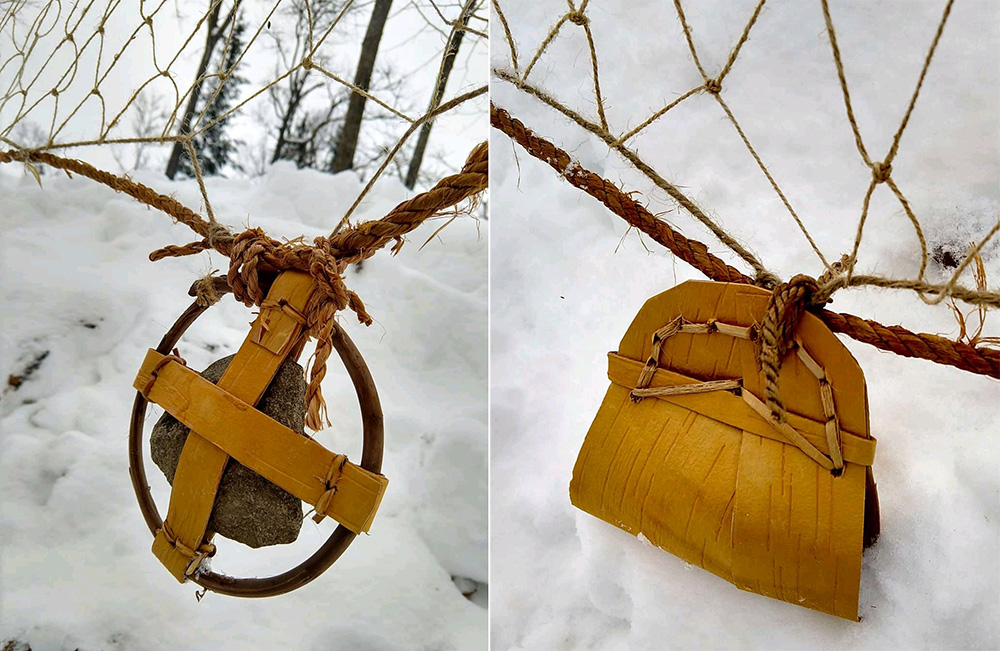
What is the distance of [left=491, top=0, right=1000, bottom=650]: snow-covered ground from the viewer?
0.38m

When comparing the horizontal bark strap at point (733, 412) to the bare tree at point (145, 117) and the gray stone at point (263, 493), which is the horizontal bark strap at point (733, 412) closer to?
the gray stone at point (263, 493)

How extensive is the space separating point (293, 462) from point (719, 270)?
308mm

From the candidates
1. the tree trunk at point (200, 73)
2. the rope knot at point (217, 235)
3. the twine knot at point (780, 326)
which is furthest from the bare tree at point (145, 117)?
the twine knot at point (780, 326)

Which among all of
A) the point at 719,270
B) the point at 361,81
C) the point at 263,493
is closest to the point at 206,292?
the point at 263,493

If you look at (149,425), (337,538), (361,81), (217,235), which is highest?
(361,81)

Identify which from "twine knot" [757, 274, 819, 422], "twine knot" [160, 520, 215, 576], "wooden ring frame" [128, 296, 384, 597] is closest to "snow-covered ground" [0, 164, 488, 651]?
"wooden ring frame" [128, 296, 384, 597]

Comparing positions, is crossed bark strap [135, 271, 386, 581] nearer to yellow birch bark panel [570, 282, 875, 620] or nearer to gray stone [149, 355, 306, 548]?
gray stone [149, 355, 306, 548]

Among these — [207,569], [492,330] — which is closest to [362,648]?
[207,569]

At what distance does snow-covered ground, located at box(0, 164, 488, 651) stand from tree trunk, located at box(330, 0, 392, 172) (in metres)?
0.35

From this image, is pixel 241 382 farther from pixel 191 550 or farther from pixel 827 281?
pixel 827 281

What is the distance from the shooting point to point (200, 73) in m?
1.31

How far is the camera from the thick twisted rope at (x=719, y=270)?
1.11 ft

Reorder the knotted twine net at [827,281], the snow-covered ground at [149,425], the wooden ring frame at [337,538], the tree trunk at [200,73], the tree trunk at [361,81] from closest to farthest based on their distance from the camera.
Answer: the knotted twine net at [827,281] < the wooden ring frame at [337,538] < the snow-covered ground at [149,425] < the tree trunk at [200,73] < the tree trunk at [361,81]

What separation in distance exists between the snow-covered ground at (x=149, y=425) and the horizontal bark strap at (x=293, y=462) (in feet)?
0.36
